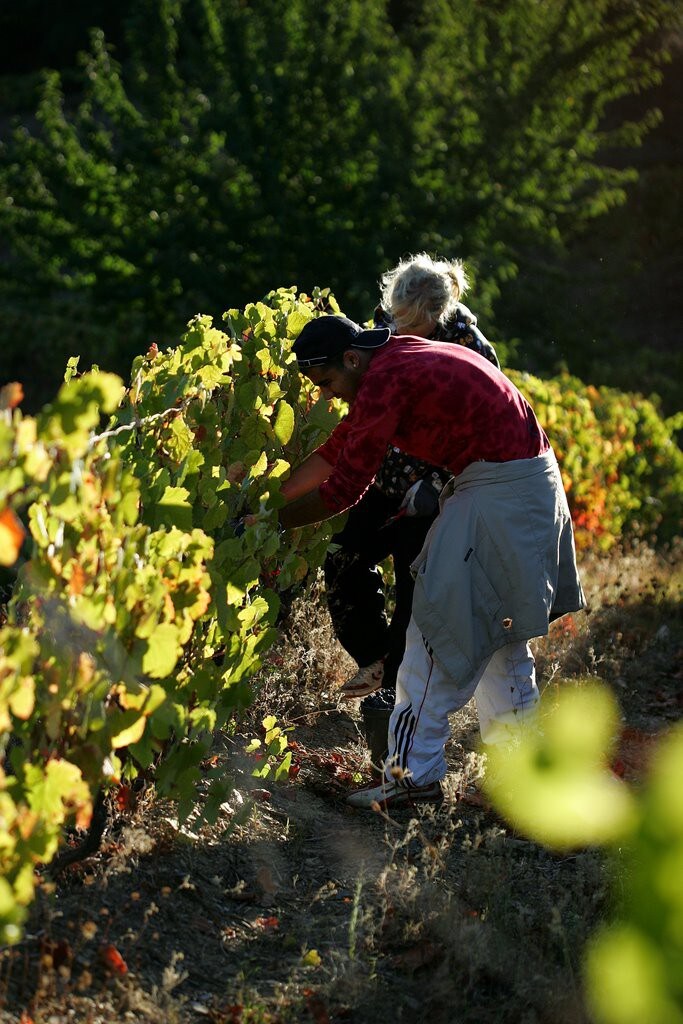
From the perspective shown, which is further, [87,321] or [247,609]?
[87,321]

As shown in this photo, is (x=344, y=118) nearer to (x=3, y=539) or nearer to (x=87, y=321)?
(x=87, y=321)

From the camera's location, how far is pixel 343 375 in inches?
144

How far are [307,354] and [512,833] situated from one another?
5.78 feet

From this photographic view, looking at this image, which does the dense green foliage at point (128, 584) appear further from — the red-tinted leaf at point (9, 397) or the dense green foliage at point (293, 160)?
the dense green foliage at point (293, 160)

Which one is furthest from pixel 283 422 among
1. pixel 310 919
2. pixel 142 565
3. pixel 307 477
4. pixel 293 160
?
pixel 293 160

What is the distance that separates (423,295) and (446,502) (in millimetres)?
784

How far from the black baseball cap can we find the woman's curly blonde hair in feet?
1.93

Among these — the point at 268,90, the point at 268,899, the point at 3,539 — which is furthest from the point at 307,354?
the point at 268,90

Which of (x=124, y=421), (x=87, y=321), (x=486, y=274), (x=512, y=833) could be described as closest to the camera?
(x=124, y=421)

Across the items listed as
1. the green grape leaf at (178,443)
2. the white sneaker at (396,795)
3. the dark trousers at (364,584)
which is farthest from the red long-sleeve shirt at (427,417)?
the white sneaker at (396,795)

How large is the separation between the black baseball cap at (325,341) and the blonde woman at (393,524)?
0.61 m

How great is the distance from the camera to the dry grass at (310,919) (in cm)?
266

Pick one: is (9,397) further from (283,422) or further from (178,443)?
(283,422)

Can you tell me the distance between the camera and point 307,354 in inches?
143
